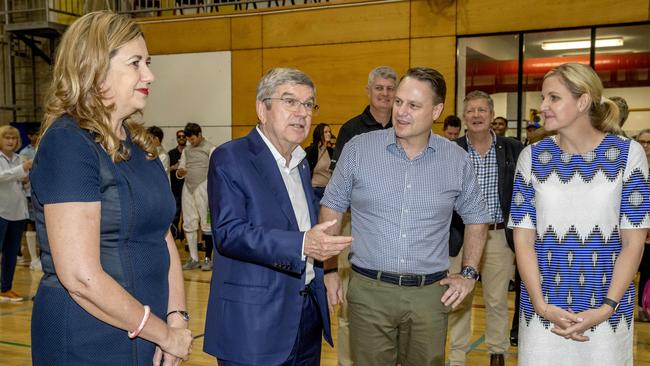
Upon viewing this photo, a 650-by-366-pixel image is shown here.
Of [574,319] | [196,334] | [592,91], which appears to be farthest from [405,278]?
[196,334]

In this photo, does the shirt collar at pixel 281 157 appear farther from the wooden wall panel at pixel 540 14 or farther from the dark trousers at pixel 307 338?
the wooden wall panel at pixel 540 14

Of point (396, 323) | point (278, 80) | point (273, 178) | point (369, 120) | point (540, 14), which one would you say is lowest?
point (396, 323)

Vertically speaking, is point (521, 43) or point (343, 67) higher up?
point (521, 43)

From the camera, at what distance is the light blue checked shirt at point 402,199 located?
2588 millimetres

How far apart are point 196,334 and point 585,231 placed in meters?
3.55

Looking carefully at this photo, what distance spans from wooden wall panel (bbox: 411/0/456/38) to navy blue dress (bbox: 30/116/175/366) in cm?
750

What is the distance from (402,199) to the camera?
2590 millimetres

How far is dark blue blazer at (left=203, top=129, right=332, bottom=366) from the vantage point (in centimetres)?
213

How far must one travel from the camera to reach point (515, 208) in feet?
8.06

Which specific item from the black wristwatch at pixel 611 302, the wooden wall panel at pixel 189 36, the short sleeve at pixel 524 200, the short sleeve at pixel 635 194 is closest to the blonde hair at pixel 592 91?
the short sleeve at pixel 635 194

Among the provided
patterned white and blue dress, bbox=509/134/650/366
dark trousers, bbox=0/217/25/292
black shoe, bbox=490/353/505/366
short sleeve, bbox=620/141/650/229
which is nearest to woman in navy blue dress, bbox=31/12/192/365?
patterned white and blue dress, bbox=509/134/650/366

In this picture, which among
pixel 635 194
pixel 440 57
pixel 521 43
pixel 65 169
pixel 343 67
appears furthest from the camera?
pixel 343 67

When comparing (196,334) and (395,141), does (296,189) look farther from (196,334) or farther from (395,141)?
(196,334)

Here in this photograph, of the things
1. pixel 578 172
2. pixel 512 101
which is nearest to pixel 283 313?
pixel 578 172
